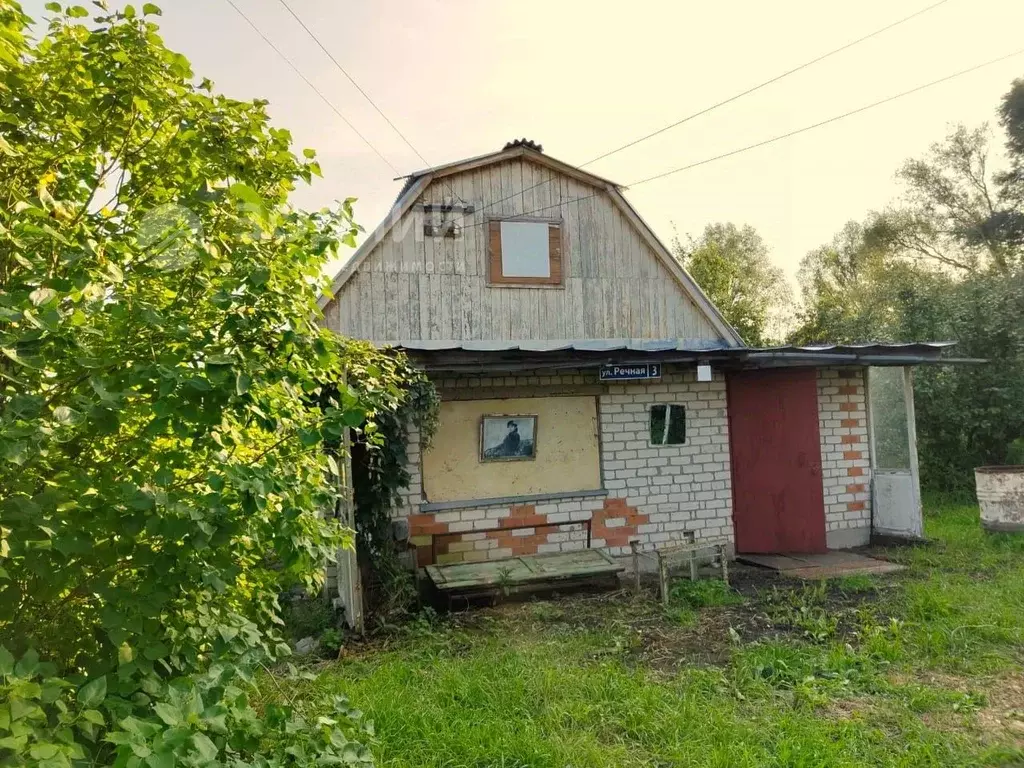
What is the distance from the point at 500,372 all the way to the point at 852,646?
414cm

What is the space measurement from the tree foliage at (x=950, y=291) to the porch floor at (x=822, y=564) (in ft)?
18.6

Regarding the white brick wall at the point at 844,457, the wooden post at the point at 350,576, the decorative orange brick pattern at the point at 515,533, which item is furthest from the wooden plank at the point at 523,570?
the white brick wall at the point at 844,457

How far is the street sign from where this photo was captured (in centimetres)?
749

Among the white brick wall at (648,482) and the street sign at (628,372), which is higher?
the street sign at (628,372)

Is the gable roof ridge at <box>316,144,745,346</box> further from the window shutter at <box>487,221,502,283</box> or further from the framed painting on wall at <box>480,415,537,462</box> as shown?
the framed painting on wall at <box>480,415,537,462</box>

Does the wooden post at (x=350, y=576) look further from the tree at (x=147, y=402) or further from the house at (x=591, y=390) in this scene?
the tree at (x=147, y=402)

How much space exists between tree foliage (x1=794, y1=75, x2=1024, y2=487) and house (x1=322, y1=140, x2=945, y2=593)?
15.5ft

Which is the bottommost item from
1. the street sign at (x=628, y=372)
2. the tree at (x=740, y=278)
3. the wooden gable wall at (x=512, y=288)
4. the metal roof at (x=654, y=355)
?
the street sign at (x=628, y=372)

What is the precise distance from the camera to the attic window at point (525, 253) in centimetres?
956

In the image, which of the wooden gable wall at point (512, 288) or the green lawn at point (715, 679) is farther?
the wooden gable wall at point (512, 288)

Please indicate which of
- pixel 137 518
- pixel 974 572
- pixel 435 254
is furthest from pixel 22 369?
pixel 974 572

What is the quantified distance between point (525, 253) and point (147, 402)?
8041 millimetres

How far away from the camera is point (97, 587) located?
1969mm

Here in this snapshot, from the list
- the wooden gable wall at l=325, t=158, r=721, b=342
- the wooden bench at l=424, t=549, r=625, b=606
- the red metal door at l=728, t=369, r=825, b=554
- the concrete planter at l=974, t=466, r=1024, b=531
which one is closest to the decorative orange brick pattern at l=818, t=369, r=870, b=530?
the red metal door at l=728, t=369, r=825, b=554
